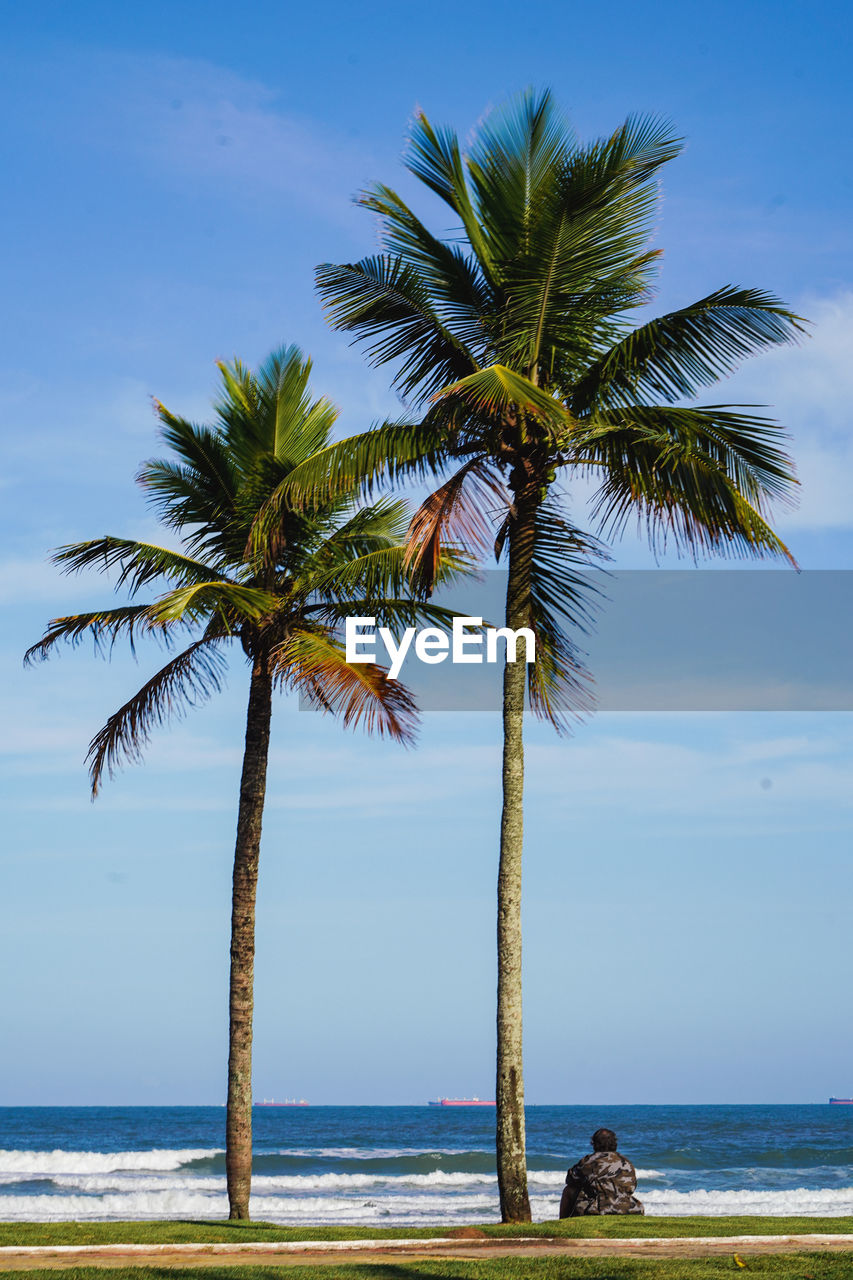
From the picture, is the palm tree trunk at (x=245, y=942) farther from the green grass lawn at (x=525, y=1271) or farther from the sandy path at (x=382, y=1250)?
the green grass lawn at (x=525, y=1271)

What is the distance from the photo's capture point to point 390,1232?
12.6m

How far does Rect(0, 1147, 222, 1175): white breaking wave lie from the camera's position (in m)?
43.3

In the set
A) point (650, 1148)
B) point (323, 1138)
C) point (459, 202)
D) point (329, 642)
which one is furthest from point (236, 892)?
point (323, 1138)

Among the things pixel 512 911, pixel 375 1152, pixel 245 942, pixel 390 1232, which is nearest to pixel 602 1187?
pixel 390 1232

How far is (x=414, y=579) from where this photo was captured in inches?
539

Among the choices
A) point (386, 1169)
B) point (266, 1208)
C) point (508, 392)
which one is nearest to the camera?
point (508, 392)

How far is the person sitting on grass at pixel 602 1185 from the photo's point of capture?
1245 cm

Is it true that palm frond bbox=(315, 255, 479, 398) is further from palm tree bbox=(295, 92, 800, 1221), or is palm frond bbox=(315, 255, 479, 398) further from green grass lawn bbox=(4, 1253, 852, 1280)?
green grass lawn bbox=(4, 1253, 852, 1280)

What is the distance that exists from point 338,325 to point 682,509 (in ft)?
14.2

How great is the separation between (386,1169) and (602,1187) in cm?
3297

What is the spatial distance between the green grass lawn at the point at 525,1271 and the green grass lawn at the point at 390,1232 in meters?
1.85

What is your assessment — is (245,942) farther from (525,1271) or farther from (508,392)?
(508,392)

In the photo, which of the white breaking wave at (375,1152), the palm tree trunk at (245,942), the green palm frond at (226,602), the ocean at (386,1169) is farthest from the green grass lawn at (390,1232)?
the white breaking wave at (375,1152)

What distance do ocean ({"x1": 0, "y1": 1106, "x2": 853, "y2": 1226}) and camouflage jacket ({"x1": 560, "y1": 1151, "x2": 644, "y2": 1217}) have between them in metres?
13.1
